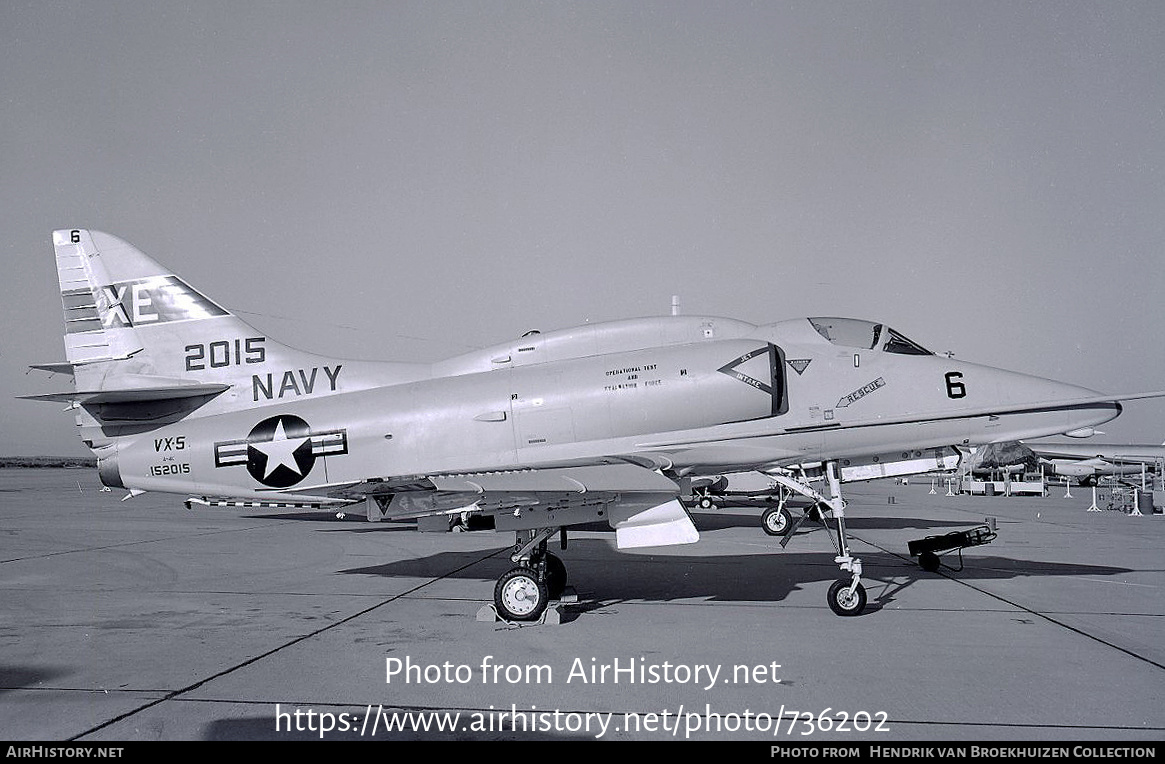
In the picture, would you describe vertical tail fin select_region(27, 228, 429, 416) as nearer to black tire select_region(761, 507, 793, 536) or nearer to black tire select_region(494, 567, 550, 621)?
black tire select_region(494, 567, 550, 621)

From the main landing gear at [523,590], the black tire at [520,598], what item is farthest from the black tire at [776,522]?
the black tire at [520,598]

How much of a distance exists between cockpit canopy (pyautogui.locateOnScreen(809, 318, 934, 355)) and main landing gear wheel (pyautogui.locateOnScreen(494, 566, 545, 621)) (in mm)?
4805

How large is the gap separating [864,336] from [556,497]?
178 inches

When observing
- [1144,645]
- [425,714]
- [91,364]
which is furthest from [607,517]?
[91,364]

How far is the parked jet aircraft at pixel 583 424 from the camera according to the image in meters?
8.69

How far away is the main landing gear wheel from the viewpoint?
27.6 ft

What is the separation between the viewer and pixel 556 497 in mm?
8406

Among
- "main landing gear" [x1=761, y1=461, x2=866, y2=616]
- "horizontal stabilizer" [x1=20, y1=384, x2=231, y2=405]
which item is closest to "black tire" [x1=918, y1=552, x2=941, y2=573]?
"main landing gear" [x1=761, y1=461, x2=866, y2=616]

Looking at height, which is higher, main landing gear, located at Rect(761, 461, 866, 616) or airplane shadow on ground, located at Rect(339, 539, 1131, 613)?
main landing gear, located at Rect(761, 461, 866, 616)

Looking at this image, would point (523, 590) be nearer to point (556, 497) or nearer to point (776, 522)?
point (556, 497)

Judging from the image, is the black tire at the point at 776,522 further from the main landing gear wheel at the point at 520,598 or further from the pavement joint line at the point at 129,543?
the pavement joint line at the point at 129,543

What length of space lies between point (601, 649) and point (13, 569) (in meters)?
11.0

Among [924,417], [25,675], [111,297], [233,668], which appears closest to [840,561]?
[924,417]

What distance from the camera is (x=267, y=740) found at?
193 inches
